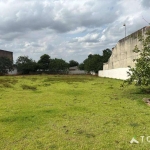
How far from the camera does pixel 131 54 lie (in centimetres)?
2244

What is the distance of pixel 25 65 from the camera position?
53812 millimetres

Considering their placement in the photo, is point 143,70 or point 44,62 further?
point 44,62

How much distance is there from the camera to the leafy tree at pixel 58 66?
57.0 m

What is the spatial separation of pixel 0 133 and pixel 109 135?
92.5 inches

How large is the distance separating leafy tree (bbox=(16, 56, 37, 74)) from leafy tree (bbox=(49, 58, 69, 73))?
479 cm

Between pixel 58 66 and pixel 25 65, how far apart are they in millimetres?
8696

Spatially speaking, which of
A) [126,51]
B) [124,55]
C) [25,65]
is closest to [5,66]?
[25,65]

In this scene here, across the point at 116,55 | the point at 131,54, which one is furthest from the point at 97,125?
the point at 116,55

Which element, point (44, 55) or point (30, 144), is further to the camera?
point (44, 55)

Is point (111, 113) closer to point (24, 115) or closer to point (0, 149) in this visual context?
point (24, 115)

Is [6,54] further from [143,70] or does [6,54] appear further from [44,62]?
[143,70]

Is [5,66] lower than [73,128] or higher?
higher

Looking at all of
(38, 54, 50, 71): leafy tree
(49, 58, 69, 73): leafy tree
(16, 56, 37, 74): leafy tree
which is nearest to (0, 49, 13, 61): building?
(16, 56, 37, 74): leafy tree

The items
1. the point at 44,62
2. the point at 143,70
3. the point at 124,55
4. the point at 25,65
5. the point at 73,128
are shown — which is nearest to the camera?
the point at 73,128
